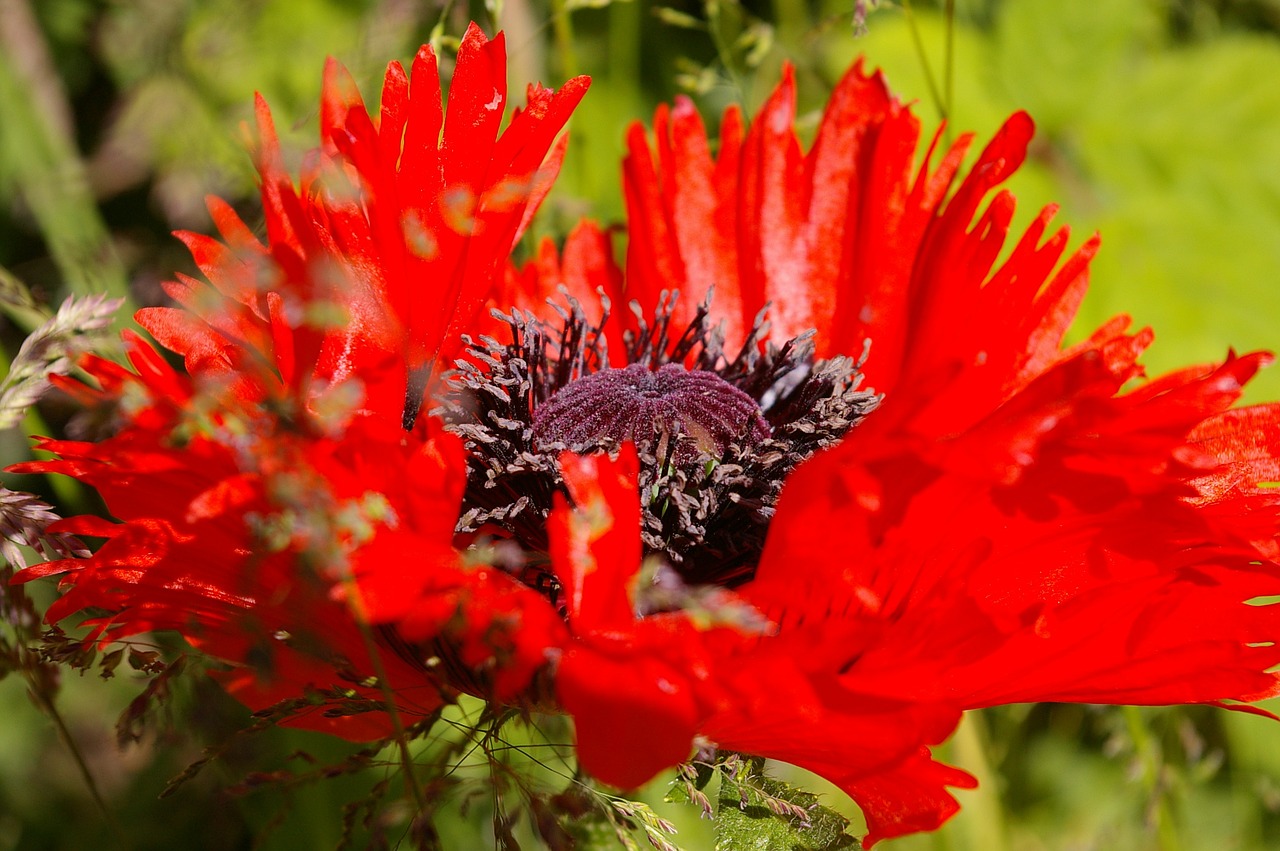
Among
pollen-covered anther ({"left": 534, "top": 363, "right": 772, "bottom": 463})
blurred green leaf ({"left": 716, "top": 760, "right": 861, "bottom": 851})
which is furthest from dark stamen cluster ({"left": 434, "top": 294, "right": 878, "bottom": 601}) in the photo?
blurred green leaf ({"left": 716, "top": 760, "right": 861, "bottom": 851})

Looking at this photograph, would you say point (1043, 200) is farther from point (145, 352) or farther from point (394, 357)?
point (145, 352)

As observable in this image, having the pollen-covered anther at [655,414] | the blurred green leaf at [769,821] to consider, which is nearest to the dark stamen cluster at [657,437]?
the pollen-covered anther at [655,414]

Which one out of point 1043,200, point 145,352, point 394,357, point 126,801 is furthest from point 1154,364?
point 126,801

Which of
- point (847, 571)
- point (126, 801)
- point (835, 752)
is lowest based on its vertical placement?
point (126, 801)

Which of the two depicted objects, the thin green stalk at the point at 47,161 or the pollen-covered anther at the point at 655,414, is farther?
→ the thin green stalk at the point at 47,161

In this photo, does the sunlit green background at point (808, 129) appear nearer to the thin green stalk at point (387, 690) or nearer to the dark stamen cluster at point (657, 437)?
the dark stamen cluster at point (657, 437)

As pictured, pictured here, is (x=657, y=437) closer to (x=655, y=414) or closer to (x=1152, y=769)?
(x=655, y=414)
